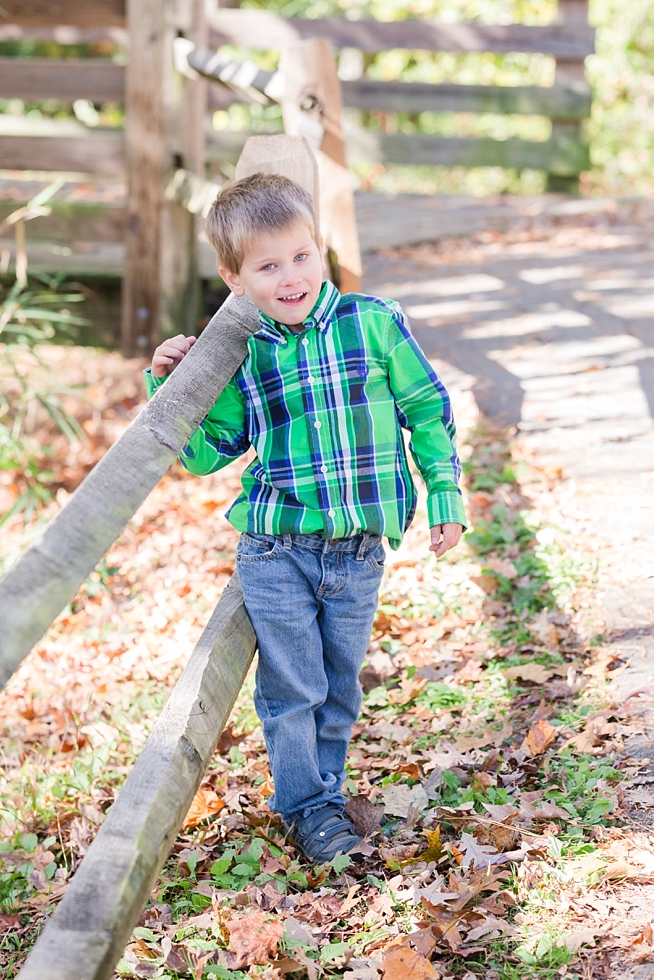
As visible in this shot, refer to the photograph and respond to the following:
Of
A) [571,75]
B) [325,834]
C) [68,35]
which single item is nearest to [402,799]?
[325,834]

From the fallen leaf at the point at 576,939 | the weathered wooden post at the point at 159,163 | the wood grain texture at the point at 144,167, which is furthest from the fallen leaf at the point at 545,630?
the wood grain texture at the point at 144,167

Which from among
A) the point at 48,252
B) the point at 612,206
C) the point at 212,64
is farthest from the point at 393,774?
the point at 612,206

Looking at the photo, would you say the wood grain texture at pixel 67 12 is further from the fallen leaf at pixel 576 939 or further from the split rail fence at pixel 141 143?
the fallen leaf at pixel 576 939

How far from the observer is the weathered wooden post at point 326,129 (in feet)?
13.1

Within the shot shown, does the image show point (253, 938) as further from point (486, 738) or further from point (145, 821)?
point (486, 738)

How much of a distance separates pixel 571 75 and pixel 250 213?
27.6 ft

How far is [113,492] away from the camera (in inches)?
76.6

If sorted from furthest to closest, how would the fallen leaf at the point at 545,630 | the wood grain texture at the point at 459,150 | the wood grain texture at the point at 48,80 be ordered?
the wood grain texture at the point at 459,150, the wood grain texture at the point at 48,80, the fallen leaf at the point at 545,630

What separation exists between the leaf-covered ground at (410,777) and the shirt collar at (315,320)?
124 centimetres

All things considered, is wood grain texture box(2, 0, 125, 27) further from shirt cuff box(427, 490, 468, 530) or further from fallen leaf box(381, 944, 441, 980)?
fallen leaf box(381, 944, 441, 980)

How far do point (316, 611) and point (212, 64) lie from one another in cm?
347

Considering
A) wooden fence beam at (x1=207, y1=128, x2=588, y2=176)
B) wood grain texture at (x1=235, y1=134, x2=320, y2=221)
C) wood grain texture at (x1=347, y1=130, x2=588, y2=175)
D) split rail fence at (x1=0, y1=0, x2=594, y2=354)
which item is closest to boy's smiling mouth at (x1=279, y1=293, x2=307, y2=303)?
wood grain texture at (x1=235, y1=134, x2=320, y2=221)

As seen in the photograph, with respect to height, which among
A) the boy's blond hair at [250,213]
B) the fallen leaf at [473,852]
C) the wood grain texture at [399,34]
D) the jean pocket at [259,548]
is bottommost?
the fallen leaf at [473,852]

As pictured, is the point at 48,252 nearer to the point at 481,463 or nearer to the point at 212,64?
the point at 212,64
